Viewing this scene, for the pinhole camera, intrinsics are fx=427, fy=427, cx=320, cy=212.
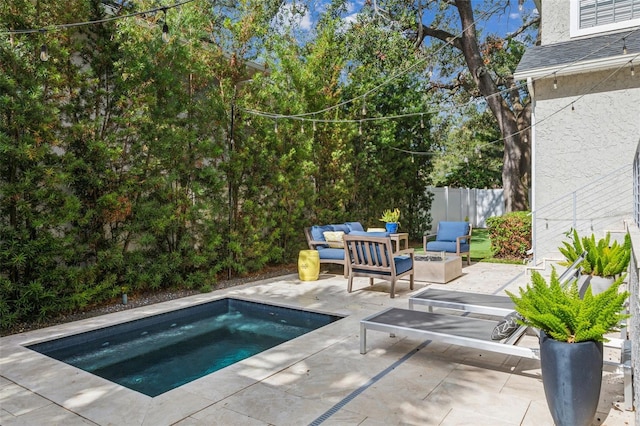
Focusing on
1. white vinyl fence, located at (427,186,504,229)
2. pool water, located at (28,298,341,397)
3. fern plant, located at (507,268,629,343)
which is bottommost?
pool water, located at (28,298,341,397)

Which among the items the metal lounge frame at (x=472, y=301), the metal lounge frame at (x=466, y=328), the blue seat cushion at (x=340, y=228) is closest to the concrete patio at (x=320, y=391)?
the metal lounge frame at (x=466, y=328)

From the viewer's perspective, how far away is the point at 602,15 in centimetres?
845

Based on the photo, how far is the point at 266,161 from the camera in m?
8.72

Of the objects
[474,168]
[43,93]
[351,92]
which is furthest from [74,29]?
[474,168]

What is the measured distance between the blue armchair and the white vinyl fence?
6.83 meters

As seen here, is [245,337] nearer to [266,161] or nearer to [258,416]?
[258,416]

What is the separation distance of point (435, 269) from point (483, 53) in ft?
36.4

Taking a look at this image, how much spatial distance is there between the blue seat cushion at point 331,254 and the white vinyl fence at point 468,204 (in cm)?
934

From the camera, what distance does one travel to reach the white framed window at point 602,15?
8.20 meters

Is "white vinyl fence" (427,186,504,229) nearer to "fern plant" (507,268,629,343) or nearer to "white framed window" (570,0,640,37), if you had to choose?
"white framed window" (570,0,640,37)

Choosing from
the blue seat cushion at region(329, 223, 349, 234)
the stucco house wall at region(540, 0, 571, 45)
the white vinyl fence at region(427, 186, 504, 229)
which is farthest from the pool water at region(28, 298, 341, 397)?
the white vinyl fence at region(427, 186, 504, 229)

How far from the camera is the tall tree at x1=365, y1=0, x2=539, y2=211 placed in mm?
13906

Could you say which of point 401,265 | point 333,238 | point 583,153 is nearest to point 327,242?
point 333,238

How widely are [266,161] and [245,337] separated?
437 centimetres
